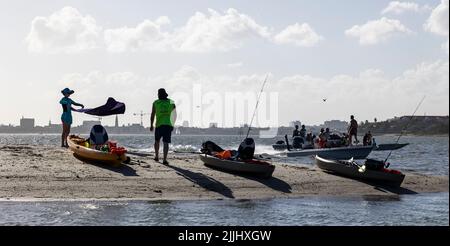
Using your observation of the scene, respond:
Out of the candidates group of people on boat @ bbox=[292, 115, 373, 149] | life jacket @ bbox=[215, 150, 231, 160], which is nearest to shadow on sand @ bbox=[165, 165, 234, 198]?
life jacket @ bbox=[215, 150, 231, 160]

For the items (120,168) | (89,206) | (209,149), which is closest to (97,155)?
(120,168)

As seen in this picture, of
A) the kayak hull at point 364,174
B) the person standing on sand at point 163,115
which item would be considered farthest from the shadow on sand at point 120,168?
the kayak hull at point 364,174

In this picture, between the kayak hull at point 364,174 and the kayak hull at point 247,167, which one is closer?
the kayak hull at point 247,167

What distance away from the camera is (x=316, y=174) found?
53.8ft

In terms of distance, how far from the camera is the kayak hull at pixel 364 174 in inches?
609

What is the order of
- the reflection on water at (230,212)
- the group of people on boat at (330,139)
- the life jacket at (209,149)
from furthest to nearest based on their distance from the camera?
the group of people on boat at (330,139) < the life jacket at (209,149) < the reflection on water at (230,212)

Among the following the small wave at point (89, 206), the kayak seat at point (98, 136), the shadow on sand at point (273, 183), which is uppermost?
the kayak seat at point (98, 136)

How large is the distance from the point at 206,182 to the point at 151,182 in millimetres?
1425

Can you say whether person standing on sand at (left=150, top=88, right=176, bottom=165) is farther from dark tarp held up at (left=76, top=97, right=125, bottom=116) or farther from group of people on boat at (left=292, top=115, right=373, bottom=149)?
group of people on boat at (left=292, top=115, right=373, bottom=149)

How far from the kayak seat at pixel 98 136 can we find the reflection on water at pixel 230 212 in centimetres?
591

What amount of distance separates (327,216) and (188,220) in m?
2.99

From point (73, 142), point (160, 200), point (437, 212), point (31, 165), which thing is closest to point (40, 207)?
point (160, 200)

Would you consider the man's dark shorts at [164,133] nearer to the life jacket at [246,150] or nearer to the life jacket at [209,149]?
the life jacket at [246,150]

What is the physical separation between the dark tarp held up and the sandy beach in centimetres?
354
